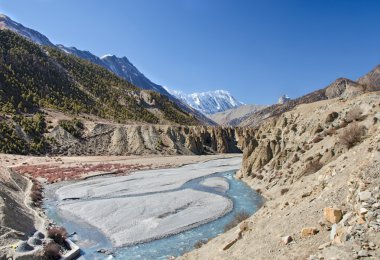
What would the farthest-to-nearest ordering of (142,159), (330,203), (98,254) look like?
1. (142,159)
2. (98,254)
3. (330,203)

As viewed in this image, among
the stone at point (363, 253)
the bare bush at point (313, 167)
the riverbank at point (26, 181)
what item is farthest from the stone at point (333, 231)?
the bare bush at point (313, 167)

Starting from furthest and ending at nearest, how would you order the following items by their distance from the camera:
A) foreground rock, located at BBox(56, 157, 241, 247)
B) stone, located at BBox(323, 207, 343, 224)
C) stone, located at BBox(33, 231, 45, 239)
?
foreground rock, located at BBox(56, 157, 241, 247) < stone, located at BBox(33, 231, 45, 239) < stone, located at BBox(323, 207, 343, 224)

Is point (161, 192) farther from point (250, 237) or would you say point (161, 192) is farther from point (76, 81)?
point (76, 81)

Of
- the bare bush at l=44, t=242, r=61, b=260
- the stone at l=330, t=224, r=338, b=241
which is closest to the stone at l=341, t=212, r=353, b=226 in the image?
the stone at l=330, t=224, r=338, b=241

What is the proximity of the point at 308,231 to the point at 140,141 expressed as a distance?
101 meters

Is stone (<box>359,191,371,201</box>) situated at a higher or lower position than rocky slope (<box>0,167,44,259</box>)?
higher

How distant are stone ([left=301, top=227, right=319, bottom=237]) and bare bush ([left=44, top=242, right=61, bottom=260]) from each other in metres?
15.1

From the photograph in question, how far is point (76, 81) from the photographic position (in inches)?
7062

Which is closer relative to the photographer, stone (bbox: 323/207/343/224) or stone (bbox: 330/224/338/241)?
stone (bbox: 330/224/338/241)

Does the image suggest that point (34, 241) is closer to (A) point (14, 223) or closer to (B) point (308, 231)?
(A) point (14, 223)

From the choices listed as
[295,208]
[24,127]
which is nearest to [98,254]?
[295,208]

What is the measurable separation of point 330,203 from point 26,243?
17.3 m

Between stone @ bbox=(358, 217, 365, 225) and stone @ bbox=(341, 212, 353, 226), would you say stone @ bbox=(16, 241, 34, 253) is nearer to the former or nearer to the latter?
stone @ bbox=(341, 212, 353, 226)

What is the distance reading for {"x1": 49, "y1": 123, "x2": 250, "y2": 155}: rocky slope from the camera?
106625 millimetres
